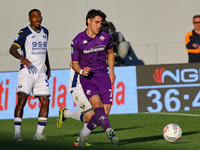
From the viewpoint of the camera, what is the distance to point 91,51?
7.89 meters

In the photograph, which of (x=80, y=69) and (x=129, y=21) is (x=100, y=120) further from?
(x=129, y=21)

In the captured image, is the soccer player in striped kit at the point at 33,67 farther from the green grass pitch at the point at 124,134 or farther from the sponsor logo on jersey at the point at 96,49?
the sponsor logo on jersey at the point at 96,49

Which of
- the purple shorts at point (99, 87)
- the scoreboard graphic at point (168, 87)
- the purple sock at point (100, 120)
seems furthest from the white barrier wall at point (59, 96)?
the purple sock at point (100, 120)

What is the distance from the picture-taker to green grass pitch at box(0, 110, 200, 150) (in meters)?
7.80

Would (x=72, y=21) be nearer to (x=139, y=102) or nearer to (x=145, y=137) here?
(x=139, y=102)

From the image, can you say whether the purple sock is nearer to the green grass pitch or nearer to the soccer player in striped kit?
the green grass pitch

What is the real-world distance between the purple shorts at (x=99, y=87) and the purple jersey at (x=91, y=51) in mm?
114

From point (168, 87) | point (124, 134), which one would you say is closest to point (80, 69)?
point (124, 134)

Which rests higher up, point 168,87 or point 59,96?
point 168,87

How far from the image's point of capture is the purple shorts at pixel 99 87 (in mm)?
7812

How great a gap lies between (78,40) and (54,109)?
6.41m

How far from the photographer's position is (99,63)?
794cm

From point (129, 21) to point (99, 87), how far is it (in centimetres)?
1020

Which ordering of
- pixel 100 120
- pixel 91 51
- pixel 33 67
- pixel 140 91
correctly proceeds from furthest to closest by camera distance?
1. pixel 140 91
2. pixel 33 67
3. pixel 91 51
4. pixel 100 120
